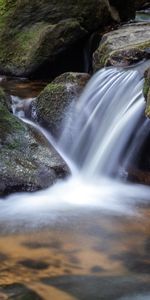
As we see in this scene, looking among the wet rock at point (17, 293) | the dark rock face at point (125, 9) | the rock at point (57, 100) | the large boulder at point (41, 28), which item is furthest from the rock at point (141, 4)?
the wet rock at point (17, 293)

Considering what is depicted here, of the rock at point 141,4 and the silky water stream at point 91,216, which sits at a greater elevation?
the rock at point 141,4

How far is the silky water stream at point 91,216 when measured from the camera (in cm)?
365

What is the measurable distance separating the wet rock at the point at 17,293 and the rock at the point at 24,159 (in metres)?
1.81

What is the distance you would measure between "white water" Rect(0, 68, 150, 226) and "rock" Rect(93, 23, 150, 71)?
22 cm

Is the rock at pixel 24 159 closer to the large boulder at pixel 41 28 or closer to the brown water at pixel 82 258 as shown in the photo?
the brown water at pixel 82 258

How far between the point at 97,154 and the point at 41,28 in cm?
350

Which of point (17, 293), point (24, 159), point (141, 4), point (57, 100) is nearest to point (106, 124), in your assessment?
point (57, 100)

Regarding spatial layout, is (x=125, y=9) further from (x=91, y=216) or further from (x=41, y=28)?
(x=91, y=216)

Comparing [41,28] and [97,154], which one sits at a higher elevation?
[41,28]

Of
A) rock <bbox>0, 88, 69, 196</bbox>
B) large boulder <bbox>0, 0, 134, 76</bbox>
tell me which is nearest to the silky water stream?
Answer: rock <bbox>0, 88, 69, 196</bbox>

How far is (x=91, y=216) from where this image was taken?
16.1 feet

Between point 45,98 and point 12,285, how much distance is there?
3677 mm

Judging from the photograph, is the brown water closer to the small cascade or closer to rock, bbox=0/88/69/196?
rock, bbox=0/88/69/196

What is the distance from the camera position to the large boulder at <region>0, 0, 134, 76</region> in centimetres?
883
